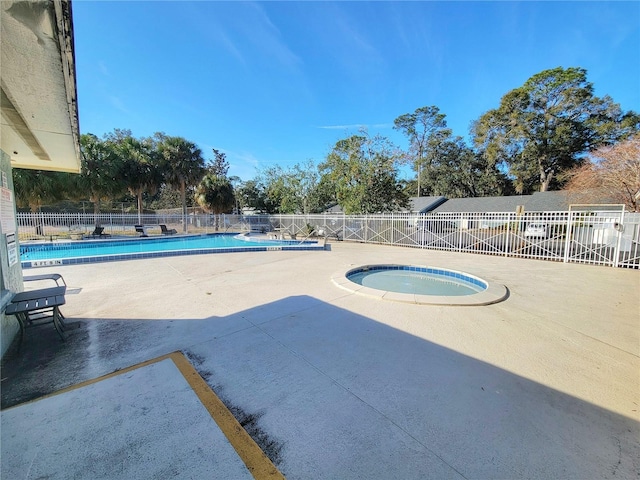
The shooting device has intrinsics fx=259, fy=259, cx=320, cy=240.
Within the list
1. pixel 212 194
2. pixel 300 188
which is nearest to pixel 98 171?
pixel 212 194

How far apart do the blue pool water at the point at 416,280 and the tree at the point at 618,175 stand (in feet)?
44.1

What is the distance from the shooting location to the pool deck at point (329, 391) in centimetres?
161

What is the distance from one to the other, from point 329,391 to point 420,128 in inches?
1505

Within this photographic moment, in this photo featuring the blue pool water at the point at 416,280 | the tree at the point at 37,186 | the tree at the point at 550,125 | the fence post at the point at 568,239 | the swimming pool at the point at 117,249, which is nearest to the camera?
the blue pool water at the point at 416,280

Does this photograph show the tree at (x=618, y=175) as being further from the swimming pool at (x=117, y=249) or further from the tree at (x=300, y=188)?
the tree at (x=300, y=188)

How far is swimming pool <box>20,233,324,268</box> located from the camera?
864cm

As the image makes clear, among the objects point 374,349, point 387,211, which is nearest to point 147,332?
point 374,349

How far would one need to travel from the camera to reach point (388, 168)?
1680 cm

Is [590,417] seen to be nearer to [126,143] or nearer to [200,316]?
[200,316]

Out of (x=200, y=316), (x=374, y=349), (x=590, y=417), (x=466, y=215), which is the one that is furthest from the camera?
(x=466, y=215)

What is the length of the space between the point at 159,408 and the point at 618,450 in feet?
10.6

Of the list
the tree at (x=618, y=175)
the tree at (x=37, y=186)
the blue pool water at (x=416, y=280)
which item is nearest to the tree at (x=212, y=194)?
the tree at (x=37, y=186)

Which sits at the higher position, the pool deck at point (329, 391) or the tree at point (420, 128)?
the tree at point (420, 128)

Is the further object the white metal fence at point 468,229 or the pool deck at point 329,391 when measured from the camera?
the white metal fence at point 468,229
